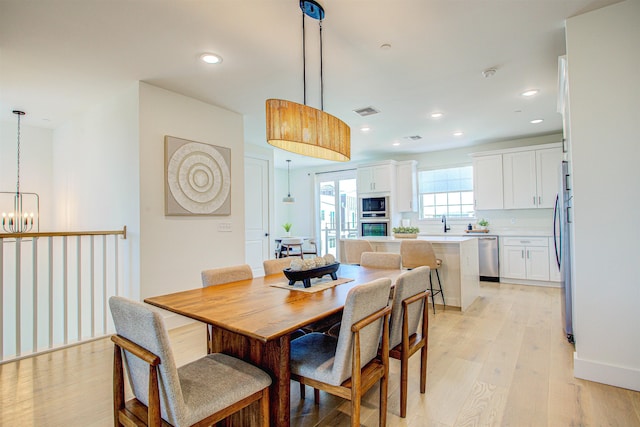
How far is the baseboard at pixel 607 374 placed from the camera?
82.7 inches

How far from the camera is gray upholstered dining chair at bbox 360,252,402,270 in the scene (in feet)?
9.49

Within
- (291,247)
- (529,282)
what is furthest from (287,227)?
(529,282)

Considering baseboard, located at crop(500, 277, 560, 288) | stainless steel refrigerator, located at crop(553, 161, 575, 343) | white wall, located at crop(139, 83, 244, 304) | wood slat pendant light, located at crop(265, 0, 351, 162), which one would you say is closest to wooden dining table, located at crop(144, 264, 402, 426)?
wood slat pendant light, located at crop(265, 0, 351, 162)

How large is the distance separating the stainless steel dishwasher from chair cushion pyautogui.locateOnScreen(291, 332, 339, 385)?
15.1 feet

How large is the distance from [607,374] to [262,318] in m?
2.40

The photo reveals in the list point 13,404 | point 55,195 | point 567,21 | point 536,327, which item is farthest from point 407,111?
point 55,195

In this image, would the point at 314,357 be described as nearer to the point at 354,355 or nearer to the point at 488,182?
the point at 354,355

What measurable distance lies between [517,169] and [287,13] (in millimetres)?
4898

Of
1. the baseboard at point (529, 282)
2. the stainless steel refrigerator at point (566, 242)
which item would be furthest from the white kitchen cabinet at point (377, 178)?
the stainless steel refrigerator at point (566, 242)

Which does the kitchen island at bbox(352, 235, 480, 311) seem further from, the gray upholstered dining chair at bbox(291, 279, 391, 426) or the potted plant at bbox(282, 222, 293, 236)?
the potted plant at bbox(282, 222, 293, 236)

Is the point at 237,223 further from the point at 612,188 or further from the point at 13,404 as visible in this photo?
the point at 612,188

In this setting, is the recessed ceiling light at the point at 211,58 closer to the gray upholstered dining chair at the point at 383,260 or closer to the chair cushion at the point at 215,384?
the gray upholstered dining chair at the point at 383,260

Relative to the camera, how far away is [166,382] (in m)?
1.15

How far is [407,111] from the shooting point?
418cm
